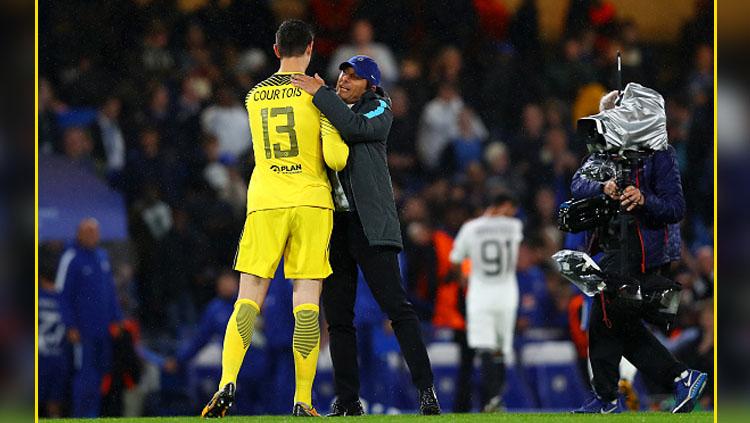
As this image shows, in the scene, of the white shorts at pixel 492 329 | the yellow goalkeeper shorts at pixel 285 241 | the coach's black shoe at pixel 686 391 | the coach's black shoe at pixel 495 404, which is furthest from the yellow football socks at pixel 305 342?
the white shorts at pixel 492 329

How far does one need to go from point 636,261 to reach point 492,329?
5079mm

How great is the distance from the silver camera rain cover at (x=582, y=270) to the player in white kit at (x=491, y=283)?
16.9 ft

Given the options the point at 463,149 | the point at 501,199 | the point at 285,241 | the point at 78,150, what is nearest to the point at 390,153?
the point at 463,149

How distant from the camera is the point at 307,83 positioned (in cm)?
513

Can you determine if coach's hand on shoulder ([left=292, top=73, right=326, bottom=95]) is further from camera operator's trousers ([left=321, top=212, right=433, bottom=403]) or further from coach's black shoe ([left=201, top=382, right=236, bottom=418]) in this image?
coach's black shoe ([left=201, top=382, right=236, bottom=418])

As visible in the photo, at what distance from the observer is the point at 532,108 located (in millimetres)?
11898

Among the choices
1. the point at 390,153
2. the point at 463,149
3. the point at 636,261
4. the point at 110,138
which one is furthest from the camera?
the point at 463,149

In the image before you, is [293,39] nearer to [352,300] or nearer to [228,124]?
[352,300]

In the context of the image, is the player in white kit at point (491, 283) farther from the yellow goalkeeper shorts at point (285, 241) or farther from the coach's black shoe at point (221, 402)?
the coach's black shoe at point (221, 402)

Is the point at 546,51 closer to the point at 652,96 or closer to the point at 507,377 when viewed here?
the point at 507,377

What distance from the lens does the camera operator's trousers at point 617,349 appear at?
18.0ft

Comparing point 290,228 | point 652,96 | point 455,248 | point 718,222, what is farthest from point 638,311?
point 455,248

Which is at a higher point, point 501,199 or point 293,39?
point 293,39

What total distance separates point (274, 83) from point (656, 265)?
78.3 inches
